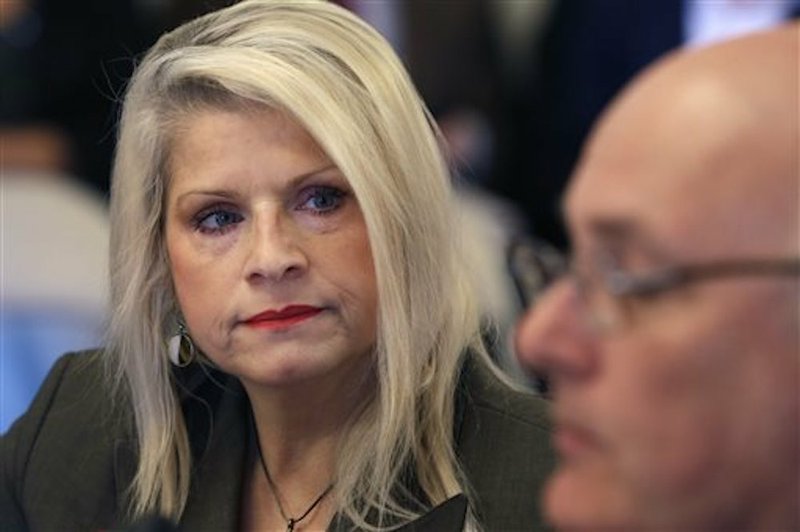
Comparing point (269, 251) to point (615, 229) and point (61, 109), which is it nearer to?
point (615, 229)

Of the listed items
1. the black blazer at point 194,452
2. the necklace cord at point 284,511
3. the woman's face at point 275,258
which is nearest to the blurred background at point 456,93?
the black blazer at point 194,452

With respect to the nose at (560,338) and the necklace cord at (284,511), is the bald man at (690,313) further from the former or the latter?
the necklace cord at (284,511)

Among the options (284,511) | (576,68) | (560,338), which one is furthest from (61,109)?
(560,338)

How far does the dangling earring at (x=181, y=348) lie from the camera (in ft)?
8.12

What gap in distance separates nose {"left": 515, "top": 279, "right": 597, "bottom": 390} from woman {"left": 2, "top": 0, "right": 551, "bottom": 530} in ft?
2.23

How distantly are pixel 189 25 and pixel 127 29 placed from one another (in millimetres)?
2650

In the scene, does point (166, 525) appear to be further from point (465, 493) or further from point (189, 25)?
point (189, 25)

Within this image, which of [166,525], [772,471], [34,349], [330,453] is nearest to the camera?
[772,471]

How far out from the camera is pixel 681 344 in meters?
1.45

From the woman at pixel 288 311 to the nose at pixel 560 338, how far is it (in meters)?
0.68

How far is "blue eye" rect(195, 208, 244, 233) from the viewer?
2.25m

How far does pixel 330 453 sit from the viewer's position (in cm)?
239

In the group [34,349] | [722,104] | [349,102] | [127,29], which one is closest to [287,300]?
[349,102]

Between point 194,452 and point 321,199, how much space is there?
463 millimetres
